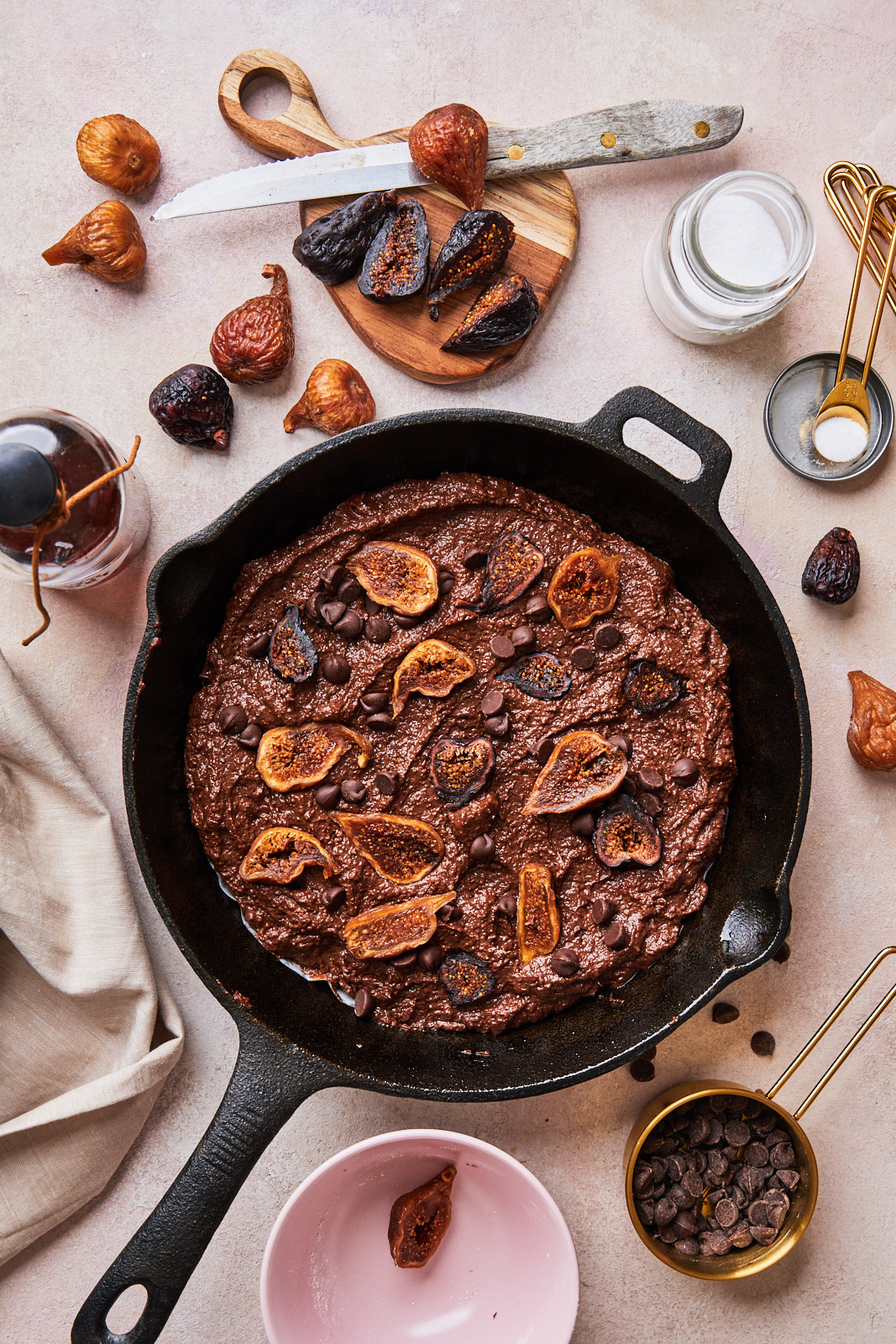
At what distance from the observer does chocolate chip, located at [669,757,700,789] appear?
9.37ft

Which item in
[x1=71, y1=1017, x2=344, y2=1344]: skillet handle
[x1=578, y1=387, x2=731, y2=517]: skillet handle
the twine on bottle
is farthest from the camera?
[x1=578, y1=387, x2=731, y2=517]: skillet handle

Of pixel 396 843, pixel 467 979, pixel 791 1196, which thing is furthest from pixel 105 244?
pixel 791 1196

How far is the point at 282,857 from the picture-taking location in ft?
9.45

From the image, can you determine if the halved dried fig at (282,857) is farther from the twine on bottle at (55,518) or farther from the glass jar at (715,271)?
the glass jar at (715,271)

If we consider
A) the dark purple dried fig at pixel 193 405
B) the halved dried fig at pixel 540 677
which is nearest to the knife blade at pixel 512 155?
the dark purple dried fig at pixel 193 405

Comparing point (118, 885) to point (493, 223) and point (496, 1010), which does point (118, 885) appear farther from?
point (493, 223)

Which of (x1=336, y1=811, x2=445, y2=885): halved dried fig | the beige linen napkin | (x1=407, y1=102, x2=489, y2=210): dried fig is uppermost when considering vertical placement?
(x1=407, y1=102, x2=489, y2=210): dried fig

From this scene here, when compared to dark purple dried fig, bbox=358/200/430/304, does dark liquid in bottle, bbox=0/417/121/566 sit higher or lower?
lower

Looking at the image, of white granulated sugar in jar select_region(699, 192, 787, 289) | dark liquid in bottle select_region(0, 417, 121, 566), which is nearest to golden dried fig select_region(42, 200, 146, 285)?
dark liquid in bottle select_region(0, 417, 121, 566)

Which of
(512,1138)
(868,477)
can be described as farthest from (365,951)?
(868,477)

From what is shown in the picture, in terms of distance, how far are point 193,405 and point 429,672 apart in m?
1.16

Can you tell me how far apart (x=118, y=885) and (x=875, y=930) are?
8.58ft

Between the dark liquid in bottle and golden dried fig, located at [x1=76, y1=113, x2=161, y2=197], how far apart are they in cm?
91

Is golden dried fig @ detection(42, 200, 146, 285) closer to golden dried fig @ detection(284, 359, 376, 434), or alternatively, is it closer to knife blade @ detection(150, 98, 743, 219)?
knife blade @ detection(150, 98, 743, 219)
